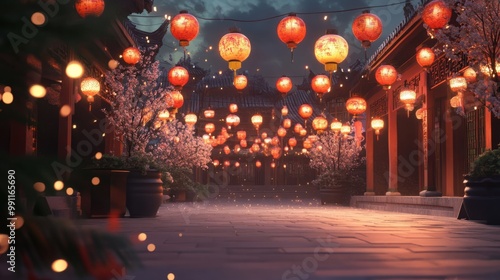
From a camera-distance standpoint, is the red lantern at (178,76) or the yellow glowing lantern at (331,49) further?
the red lantern at (178,76)

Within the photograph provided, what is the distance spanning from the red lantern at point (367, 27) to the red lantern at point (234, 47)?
79.0 inches

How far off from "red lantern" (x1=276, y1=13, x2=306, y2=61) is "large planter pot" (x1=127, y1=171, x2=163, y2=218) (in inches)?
139

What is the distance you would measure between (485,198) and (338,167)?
12.5m

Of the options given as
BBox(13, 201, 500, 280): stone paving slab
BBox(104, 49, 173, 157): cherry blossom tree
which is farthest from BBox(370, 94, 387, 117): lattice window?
BBox(13, 201, 500, 280): stone paving slab

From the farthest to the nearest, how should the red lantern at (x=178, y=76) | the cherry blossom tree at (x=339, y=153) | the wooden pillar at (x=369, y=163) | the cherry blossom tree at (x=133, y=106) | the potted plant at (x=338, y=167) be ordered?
the cherry blossom tree at (x=339, y=153) → the potted plant at (x=338, y=167) → the wooden pillar at (x=369, y=163) → the red lantern at (x=178, y=76) → the cherry blossom tree at (x=133, y=106)

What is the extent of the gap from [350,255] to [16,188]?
157 inches

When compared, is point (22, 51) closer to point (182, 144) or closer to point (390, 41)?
point (390, 41)

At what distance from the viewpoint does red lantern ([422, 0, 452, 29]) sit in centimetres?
982

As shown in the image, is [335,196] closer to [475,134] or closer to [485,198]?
[475,134]

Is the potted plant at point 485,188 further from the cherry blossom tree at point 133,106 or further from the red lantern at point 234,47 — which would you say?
the cherry blossom tree at point 133,106

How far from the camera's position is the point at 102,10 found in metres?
0.55

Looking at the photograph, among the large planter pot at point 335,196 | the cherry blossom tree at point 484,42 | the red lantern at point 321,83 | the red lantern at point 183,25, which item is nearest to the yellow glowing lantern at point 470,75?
the cherry blossom tree at point 484,42

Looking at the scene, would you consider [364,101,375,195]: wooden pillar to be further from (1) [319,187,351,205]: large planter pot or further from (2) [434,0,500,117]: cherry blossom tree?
(2) [434,0,500,117]: cherry blossom tree

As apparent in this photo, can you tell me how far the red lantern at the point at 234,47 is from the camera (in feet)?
34.3
